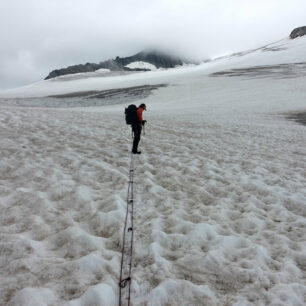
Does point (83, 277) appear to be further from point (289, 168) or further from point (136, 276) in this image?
point (289, 168)

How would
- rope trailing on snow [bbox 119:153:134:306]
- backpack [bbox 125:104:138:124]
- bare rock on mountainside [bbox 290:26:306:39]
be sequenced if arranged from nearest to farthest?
1. rope trailing on snow [bbox 119:153:134:306]
2. backpack [bbox 125:104:138:124]
3. bare rock on mountainside [bbox 290:26:306:39]

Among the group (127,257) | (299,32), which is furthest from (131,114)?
(299,32)

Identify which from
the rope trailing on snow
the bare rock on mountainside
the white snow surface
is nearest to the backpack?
the white snow surface

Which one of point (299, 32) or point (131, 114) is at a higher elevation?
point (299, 32)

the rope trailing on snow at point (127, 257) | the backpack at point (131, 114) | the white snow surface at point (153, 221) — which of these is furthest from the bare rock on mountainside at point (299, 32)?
the rope trailing on snow at point (127, 257)

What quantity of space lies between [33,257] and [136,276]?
4.99 feet

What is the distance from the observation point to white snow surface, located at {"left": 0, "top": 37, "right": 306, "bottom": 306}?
11.6 ft

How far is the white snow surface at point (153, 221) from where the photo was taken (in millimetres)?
3541

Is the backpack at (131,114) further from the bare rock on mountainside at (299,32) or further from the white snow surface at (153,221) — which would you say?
the bare rock on mountainside at (299,32)

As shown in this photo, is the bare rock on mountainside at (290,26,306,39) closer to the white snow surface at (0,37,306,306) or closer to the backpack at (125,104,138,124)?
the white snow surface at (0,37,306,306)

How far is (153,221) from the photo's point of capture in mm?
5230

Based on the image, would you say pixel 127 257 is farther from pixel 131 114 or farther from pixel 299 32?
pixel 299 32

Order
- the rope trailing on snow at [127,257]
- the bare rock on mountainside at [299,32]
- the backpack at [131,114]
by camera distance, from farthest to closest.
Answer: the bare rock on mountainside at [299,32], the backpack at [131,114], the rope trailing on snow at [127,257]

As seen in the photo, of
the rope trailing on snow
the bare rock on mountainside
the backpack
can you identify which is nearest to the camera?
the rope trailing on snow
